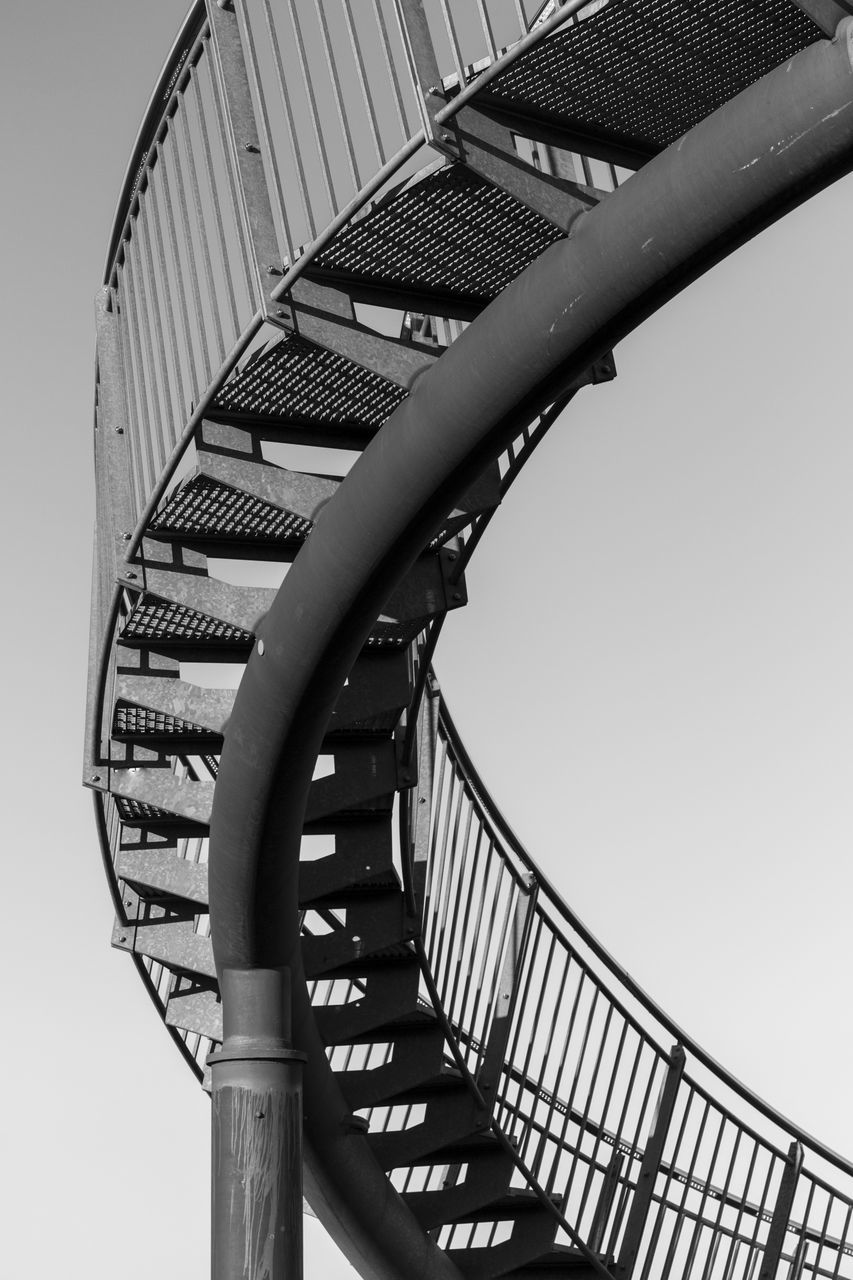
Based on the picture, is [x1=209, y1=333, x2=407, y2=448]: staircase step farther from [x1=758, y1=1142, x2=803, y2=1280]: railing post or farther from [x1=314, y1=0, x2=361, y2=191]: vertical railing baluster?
[x1=758, y1=1142, x2=803, y2=1280]: railing post

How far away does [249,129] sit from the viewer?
6.23 metres

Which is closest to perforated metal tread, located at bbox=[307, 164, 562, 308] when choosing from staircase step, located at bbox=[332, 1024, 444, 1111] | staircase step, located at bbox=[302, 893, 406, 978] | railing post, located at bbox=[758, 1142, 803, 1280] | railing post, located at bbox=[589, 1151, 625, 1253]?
staircase step, located at bbox=[302, 893, 406, 978]

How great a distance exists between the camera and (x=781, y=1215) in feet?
33.9

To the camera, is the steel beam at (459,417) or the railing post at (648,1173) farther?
the railing post at (648,1173)

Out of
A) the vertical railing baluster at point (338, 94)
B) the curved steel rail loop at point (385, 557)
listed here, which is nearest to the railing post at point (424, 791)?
the curved steel rail loop at point (385, 557)

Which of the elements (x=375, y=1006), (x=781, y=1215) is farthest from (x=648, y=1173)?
(x=375, y=1006)

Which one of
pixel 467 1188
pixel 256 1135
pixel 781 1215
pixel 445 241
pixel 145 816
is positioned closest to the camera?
pixel 445 241

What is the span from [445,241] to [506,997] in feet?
16.8

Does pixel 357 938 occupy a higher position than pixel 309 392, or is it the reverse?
pixel 309 392

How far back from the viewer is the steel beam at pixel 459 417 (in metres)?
4.13

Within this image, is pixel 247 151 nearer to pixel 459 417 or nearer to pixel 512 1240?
pixel 459 417

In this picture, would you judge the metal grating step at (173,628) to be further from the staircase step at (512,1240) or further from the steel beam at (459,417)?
the staircase step at (512,1240)

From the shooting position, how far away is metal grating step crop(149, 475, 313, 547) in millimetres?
6645

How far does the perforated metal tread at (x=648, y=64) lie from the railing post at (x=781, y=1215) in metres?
7.89
